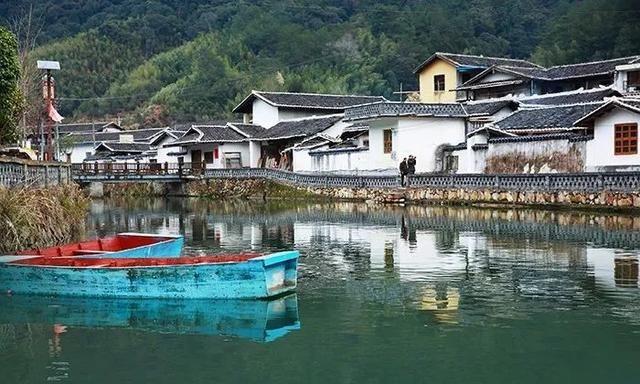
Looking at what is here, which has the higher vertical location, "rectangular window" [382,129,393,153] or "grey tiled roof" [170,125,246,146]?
"grey tiled roof" [170,125,246,146]

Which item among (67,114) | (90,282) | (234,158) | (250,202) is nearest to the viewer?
(90,282)

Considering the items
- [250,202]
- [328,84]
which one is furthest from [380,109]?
[328,84]

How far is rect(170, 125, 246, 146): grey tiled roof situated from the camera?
57.6 m

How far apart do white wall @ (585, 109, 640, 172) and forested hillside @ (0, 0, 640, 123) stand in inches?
1857

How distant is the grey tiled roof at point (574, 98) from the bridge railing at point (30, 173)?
2538 cm

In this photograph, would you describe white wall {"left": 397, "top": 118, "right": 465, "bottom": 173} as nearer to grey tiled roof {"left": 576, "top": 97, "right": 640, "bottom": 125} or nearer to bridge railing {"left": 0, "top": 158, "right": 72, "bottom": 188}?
grey tiled roof {"left": 576, "top": 97, "right": 640, "bottom": 125}

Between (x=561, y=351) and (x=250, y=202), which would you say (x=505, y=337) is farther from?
(x=250, y=202)

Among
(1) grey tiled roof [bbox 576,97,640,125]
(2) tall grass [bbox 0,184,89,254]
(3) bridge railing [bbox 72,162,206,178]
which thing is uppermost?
(1) grey tiled roof [bbox 576,97,640,125]

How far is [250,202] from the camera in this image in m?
48.2

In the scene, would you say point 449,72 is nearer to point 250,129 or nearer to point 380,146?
point 250,129

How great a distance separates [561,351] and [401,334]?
2314 mm

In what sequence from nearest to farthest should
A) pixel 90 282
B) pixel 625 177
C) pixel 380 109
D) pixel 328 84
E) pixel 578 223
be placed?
pixel 90 282, pixel 578 223, pixel 625 177, pixel 380 109, pixel 328 84

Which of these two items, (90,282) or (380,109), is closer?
(90,282)

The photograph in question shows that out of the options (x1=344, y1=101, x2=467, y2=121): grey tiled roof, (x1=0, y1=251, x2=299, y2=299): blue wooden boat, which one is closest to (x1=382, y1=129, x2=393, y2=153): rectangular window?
(x1=344, y1=101, x2=467, y2=121): grey tiled roof
